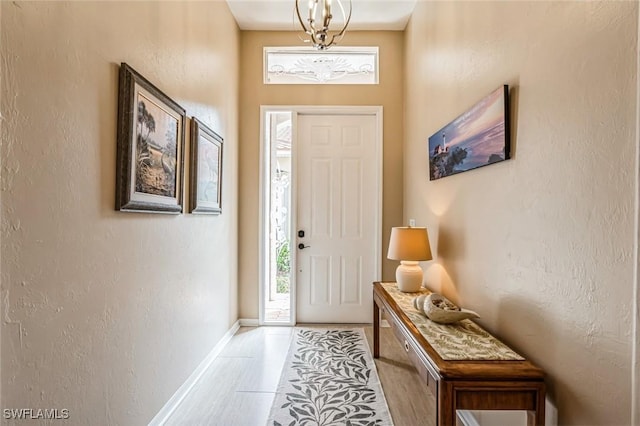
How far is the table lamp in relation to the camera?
96.7 inches

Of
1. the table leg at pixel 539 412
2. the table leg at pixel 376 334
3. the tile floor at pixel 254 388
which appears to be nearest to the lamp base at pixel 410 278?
the table leg at pixel 376 334

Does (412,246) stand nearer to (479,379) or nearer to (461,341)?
(461,341)

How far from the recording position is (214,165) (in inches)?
112

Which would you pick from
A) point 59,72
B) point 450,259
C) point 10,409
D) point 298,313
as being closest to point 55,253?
point 10,409

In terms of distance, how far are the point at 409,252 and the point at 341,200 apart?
55.1 inches

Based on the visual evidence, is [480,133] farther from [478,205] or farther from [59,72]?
[59,72]

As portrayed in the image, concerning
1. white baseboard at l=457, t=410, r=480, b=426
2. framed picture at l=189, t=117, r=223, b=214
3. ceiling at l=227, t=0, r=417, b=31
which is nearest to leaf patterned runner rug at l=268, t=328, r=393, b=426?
white baseboard at l=457, t=410, r=480, b=426

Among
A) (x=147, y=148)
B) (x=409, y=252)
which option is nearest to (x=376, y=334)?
(x=409, y=252)

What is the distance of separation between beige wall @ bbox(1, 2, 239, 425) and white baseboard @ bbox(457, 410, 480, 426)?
1771 millimetres

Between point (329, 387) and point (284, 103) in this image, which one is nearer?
point (329, 387)

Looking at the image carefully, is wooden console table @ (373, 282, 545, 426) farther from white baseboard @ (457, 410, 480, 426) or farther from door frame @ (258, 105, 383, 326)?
door frame @ (258, 105, 383, 326)

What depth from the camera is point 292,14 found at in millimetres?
3332

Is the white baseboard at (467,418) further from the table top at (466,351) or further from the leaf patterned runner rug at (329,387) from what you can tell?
the table top at (466,351)

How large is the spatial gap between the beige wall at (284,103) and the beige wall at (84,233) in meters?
1.35
